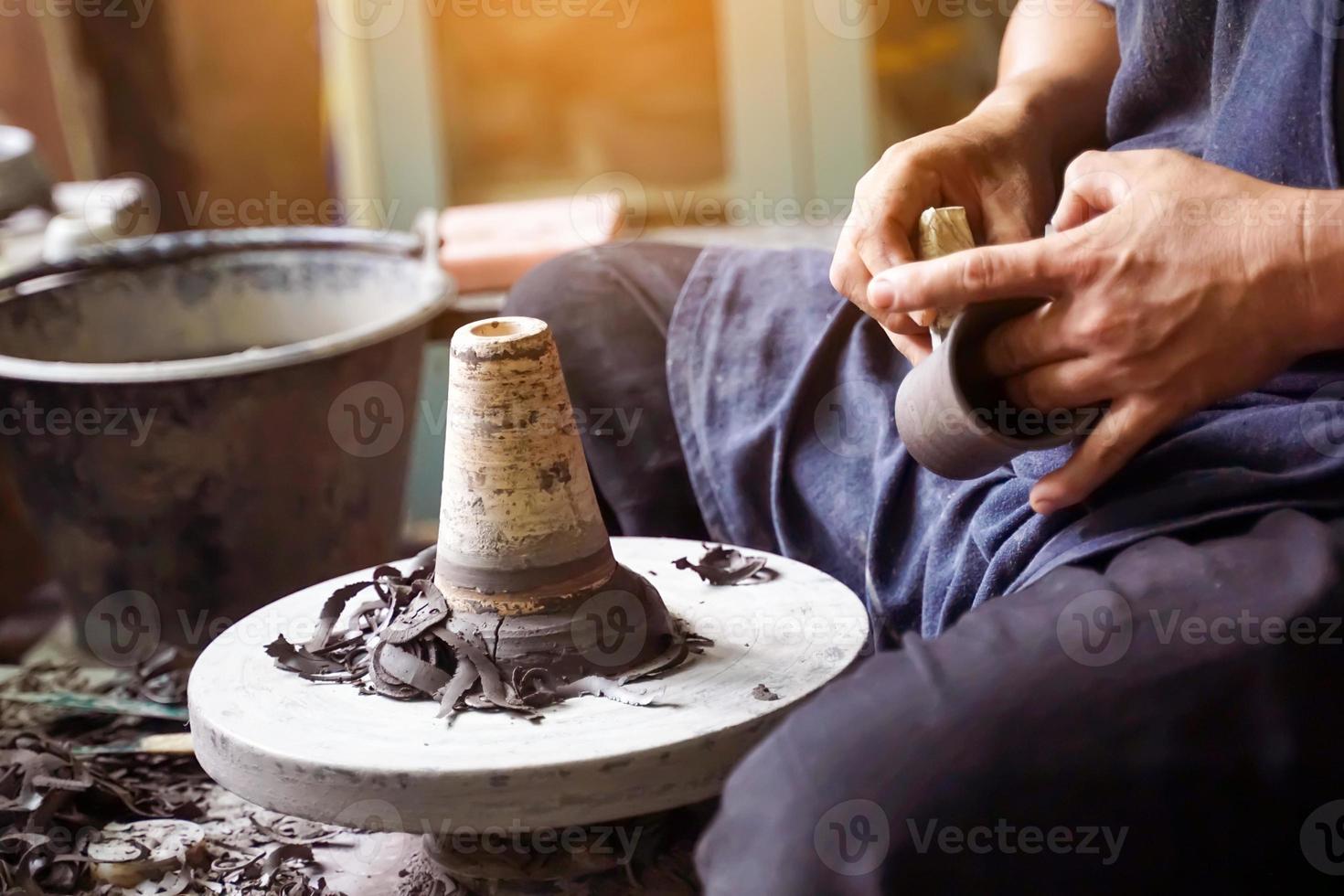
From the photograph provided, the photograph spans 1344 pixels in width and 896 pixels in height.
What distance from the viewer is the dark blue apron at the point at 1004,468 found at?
1364 mm

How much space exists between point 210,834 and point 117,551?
888 millimetres

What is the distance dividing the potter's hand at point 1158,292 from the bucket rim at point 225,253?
1519 mm

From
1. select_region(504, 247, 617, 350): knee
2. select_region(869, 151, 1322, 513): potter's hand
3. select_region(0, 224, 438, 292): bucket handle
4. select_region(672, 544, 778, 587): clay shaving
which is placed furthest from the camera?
select_region(0, 224, 438, 292): bucket handle

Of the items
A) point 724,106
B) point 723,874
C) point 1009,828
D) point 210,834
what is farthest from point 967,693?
point 724,106

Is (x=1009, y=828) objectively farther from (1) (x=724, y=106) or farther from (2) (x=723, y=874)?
(1) (x=724, y=106)

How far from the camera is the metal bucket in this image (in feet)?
8.37

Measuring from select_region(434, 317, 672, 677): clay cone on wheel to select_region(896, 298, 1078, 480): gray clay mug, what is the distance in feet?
1.31

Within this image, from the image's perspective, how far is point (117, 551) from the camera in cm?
269

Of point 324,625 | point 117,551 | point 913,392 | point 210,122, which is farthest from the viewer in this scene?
point 210,122

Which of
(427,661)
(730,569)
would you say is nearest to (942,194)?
(730,569)

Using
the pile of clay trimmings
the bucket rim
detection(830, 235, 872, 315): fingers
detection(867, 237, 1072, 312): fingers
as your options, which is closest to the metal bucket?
the bucket rim

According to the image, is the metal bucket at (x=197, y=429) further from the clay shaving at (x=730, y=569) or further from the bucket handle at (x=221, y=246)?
the clay shaving at (x=730, y=569)

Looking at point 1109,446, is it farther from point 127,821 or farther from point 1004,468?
point 127,821

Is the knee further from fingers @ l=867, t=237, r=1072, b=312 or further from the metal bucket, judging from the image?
fingers @ l=867, t=237, r=1072, b=312
